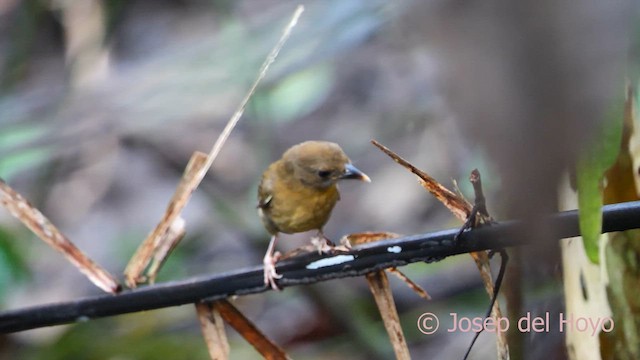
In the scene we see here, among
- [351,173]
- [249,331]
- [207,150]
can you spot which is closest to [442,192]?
[249,331]

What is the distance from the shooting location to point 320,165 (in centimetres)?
222

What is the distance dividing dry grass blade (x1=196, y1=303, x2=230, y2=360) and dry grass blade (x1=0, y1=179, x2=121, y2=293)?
152 mm

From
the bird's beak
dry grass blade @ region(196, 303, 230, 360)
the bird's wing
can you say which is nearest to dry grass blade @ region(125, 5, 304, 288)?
dry grass blade @ region(196, 303, 230, 360)

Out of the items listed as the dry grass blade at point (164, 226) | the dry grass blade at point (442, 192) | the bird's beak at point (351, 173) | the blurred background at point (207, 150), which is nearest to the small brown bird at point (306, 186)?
the bird's beak at point (351, 173)

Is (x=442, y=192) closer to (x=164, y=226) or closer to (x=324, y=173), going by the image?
(x=164, y=226)

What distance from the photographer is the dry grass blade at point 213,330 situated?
1426 millimetres

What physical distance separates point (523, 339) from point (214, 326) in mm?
679

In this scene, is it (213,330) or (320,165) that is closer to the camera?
(213,330)

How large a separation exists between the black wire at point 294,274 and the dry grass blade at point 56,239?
29 mm

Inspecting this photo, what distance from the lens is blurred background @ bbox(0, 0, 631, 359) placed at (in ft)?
8.54

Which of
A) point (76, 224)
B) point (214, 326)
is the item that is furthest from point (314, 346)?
point (214, 326)

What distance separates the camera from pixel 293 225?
2.27m

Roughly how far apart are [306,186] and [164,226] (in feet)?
2.68

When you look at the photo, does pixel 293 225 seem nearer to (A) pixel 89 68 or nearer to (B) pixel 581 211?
(B) pixel 581 211
